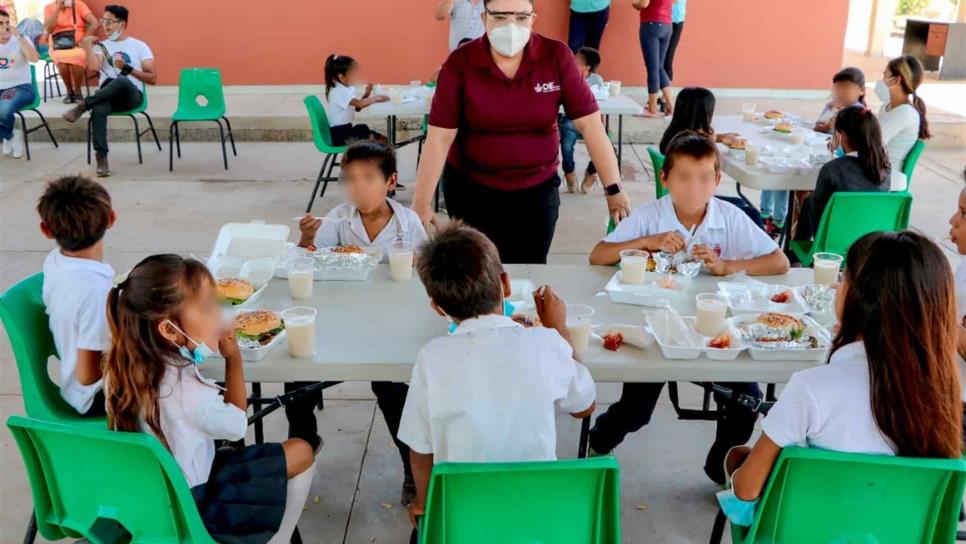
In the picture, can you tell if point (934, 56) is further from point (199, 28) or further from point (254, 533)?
point (254, 533)

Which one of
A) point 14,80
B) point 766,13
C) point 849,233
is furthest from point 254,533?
point 766,13

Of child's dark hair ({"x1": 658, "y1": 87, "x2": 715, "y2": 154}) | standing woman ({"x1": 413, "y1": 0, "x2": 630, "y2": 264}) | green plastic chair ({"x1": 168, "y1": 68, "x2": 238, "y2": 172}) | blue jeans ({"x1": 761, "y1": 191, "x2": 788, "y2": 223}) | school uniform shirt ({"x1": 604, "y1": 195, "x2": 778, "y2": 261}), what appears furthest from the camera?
green plastic chair ({"x1": 168, "y1": 68, "x2": 238, "y2": 172})

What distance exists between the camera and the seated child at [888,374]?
167 cm

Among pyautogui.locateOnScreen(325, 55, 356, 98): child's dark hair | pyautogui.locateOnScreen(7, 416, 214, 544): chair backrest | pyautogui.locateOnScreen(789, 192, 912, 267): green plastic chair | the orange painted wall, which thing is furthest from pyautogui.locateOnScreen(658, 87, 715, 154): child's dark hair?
the orange painted wall

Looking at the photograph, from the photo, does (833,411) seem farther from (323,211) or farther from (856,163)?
(323,211)

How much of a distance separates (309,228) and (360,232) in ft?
0.61

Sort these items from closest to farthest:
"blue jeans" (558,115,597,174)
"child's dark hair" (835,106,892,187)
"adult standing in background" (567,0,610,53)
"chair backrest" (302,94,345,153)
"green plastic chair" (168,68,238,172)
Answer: "child's dark hair" (835,106,892,187) < "chair backrest" (302,94,345,153) < "blue jeans" (558,115,597,174) < "green plastic chair" (168,68,238,172) < "adult standing in background" (567,0,610,53)

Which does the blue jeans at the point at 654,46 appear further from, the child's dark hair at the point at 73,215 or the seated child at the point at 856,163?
the child's dark hair at the point at 73,215

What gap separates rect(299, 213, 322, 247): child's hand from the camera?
297 cm

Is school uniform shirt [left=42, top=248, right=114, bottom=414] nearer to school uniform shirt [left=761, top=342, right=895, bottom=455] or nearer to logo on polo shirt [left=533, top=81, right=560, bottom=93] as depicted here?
logo on polo shirt [left=533, top=81, right=560, bottom=93]

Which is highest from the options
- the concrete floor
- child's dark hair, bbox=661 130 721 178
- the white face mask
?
the white face mask

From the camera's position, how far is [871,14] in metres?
15.4

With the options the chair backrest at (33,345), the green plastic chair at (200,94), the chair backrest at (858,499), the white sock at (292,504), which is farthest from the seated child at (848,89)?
the green plastic chair at (200,94)

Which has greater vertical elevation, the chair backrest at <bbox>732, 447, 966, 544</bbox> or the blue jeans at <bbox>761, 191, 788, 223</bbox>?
the chair backrest at <bbox>732, 447, 966, 544</bbox>
